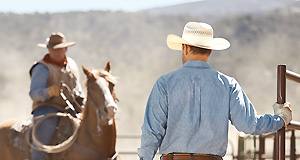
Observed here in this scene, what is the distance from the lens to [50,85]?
9086mm

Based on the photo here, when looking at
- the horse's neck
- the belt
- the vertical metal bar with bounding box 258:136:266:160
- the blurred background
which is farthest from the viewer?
the blurred background

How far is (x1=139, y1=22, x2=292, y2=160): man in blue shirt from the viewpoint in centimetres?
498

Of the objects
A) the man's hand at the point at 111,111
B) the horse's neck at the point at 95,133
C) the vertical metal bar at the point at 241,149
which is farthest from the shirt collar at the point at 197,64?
the vertical metal bar at the point at 241,149

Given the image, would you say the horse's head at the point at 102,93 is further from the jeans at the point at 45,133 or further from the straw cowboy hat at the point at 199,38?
the straw cowboy hat at the point at 199,38

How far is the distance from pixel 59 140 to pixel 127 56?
21.0 m

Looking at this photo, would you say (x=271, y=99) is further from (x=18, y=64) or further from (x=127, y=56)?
(x=18, y=64)

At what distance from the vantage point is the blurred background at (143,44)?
28031 millimetres

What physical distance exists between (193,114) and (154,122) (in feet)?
0.61

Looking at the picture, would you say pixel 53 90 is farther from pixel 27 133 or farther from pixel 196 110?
pixel 196 110

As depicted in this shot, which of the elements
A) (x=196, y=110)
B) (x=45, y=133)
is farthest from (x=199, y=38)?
(x=45, y=133)

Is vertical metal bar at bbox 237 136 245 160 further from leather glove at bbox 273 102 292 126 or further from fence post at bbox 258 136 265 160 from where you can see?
leather glove at bbox 273 102 292 126

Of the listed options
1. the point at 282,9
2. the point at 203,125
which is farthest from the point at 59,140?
the point at 282,9

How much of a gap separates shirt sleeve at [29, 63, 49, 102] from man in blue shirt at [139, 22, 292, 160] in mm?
3972

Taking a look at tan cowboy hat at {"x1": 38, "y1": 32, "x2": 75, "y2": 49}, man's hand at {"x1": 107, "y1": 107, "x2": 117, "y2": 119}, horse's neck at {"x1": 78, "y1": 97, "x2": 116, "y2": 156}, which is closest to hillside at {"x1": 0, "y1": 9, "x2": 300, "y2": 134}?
tan cowboy hat at {"x1": 38, "y1": 32, "x2": 75, "y2": 49}
